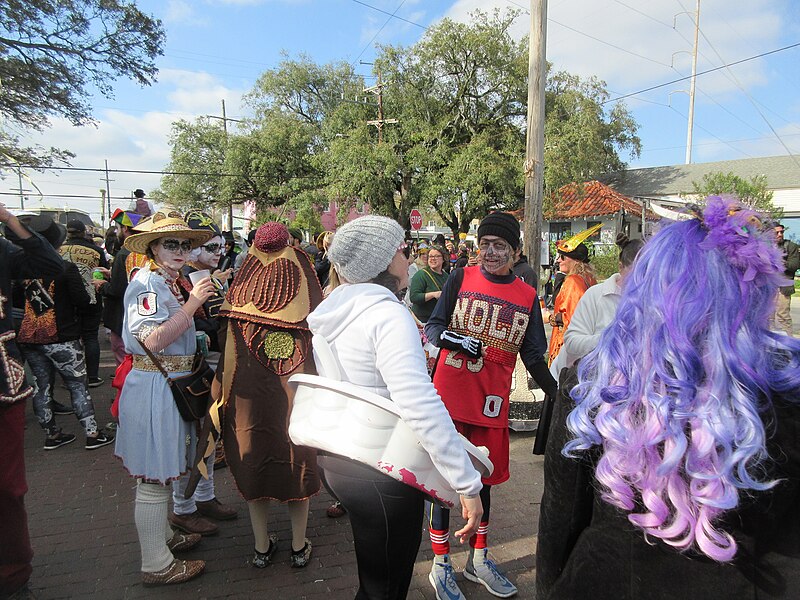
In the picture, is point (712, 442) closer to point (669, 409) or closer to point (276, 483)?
point (669, 409)

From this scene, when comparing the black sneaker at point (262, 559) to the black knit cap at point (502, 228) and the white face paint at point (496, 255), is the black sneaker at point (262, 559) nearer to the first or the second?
the white face paint at point (496, 255)

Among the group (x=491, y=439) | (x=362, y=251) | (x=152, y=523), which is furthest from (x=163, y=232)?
(x=491, y=439)

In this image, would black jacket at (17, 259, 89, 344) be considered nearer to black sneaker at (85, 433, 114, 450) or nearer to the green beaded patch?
black sneaker at (85, 433, 114, 450)

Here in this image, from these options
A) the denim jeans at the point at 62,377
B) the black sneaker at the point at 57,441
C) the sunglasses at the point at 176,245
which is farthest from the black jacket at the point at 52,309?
the sunglasses at the point at 176,245

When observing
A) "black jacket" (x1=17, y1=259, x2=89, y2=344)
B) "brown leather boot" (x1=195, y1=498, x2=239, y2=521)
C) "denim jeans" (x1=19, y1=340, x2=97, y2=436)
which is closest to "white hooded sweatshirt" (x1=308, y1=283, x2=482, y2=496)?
"brown leather boot" (x1=195, y1=498, x2=239, y2=521)

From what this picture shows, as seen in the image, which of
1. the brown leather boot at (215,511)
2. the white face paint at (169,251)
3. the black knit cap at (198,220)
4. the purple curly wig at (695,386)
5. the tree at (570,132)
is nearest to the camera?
the purple curly wig at (695,386)

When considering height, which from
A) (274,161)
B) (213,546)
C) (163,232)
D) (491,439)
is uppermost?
(274,161)

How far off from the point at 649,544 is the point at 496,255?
206 centimetres

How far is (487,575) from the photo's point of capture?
286cm

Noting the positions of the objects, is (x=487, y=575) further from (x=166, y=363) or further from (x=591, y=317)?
(x=166, y=363)

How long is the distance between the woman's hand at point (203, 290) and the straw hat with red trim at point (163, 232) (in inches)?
12.7

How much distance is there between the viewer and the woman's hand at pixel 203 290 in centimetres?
269

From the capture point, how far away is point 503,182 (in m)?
18.8

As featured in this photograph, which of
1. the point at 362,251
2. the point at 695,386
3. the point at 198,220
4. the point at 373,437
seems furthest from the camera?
the point at 198,220
